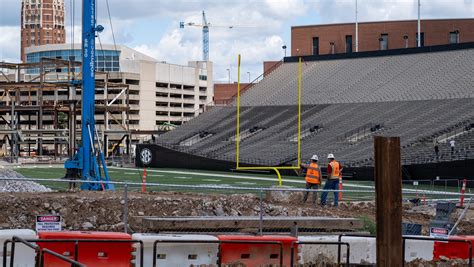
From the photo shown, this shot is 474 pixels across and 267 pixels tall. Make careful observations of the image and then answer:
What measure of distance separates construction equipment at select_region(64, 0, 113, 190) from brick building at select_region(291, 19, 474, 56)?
1919 inches

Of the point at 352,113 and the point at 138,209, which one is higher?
the point at 352,113

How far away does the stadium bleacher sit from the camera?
4634 cm

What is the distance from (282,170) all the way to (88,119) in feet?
67.6

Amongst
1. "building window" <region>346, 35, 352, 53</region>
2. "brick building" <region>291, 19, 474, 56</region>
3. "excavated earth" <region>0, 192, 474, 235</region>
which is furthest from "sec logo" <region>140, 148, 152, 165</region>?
"excavated earth" <region>0, 192, 474, 235</region>

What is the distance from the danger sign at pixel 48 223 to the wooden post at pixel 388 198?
6.42 metres

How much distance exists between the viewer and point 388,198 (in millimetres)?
9539

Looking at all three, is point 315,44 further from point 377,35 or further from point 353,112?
point 353,112

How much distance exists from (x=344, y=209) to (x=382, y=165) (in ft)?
48.0

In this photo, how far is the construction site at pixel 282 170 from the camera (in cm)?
1349

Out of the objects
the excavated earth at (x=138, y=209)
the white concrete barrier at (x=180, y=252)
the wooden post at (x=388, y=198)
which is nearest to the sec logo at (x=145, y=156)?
the excavated earth at (x=138, y=209)

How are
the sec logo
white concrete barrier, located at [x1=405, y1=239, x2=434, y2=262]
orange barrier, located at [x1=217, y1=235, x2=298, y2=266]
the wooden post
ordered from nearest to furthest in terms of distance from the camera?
1. the wooden post
2. orange barrier, located at [x1=217, y1=235, x2=298, y2=266]
3. white concrete barrier, located at [x1=405, y1=239, x2=434, y2=262]
4. the sec logo

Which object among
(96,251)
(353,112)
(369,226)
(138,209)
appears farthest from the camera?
(353,112)

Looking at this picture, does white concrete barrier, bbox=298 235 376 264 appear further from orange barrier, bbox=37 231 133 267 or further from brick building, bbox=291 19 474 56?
brick building, bbox=291 19 474 56

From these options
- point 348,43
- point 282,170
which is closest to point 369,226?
point 282,170
